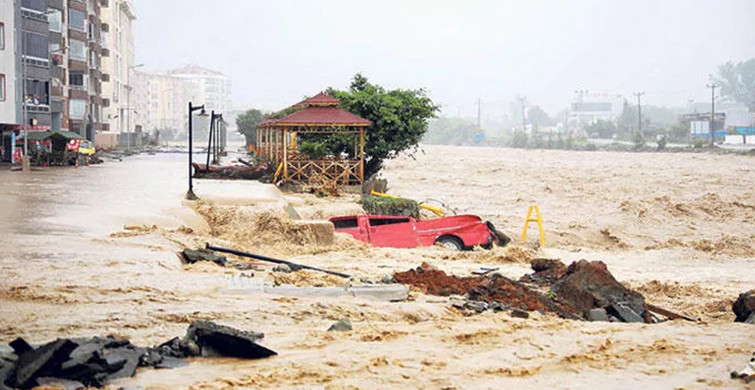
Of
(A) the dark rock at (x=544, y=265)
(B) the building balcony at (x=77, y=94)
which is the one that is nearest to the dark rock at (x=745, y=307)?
(A) the dark rock at (x=544, y=265)

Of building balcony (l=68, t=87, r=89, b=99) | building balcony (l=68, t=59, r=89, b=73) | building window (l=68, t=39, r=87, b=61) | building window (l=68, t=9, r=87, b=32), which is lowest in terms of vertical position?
building balcony (l=68, t=87, r=89, b=99)

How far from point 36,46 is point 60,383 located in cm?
4675

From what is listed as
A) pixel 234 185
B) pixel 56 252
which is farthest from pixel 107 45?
pixel 56 252

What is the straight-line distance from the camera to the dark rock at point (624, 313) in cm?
1313

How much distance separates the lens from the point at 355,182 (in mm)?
A: 33375

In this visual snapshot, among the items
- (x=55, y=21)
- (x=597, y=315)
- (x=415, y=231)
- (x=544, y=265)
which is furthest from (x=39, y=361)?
(x=55, y=21)

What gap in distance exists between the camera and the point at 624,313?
13.3m

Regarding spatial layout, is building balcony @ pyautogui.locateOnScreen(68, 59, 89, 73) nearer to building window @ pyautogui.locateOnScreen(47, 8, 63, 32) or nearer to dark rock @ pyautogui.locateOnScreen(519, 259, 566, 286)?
building window @ pyautogui.locateOnScreen(47, 8, 63, 32)

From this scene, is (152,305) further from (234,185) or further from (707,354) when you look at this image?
(234,185)

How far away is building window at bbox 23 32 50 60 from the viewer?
5013 cm

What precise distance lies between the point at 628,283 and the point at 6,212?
45.8 feet

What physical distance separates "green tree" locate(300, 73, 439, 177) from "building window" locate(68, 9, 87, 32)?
4767 centimetres

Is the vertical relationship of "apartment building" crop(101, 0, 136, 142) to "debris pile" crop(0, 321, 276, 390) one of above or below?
above

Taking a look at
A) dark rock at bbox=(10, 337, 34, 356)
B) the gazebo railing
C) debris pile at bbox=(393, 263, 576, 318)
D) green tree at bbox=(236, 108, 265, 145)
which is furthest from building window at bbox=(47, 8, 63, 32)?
dark rock at bbox=(10, 337, 34, 356)
